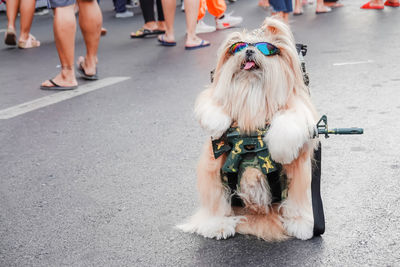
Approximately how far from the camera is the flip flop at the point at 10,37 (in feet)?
26.3

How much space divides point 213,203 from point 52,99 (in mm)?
3254

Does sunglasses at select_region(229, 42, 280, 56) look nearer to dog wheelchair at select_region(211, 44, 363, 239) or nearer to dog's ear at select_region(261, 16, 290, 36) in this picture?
dog's ear at select_region(261, 16, 290, 36)

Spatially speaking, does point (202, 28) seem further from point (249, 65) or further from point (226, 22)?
point (249, 65)

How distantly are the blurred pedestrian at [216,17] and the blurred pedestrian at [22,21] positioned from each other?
231 centimetres

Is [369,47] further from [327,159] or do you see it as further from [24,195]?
[24,195]

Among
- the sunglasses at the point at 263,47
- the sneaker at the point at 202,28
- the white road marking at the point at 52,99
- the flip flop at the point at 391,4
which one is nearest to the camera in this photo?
the sunglasses at the point at 263,47

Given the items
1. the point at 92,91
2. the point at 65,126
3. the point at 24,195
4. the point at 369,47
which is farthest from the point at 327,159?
the point at 369,47

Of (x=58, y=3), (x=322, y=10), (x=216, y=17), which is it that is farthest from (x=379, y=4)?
(x=58, y=3)

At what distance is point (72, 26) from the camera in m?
5.35

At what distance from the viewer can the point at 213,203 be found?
246cm

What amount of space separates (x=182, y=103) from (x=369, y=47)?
104 inches

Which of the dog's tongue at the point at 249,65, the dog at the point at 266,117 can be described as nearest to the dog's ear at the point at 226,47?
the dog at the point at 266,117

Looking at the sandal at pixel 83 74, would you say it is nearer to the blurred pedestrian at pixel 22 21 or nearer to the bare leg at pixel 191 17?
the bare leg at pixel 191 17

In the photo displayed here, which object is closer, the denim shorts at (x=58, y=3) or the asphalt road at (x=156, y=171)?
the asphalt road at (x=156, y=171)
